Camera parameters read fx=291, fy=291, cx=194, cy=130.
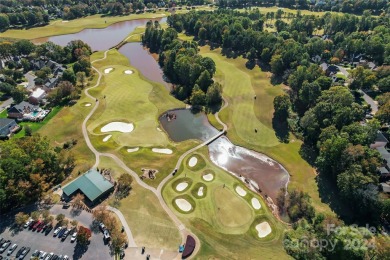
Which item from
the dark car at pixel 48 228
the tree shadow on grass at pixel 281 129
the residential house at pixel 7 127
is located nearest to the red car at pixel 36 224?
the dark car at pixel 48 228

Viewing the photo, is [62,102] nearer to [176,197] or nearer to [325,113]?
[176,197]

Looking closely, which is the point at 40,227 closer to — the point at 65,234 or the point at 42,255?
the point at 65,234

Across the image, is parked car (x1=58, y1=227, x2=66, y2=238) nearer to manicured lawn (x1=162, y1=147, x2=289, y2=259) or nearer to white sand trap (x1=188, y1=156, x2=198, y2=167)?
manicured lawn (x1=162, y1=147, x2=289, y2=259)

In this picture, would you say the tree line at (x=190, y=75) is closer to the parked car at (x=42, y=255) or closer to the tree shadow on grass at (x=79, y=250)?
the tree shadow on grass at (x=79, y=250)

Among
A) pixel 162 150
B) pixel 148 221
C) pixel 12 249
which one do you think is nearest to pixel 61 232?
pixel 12 249

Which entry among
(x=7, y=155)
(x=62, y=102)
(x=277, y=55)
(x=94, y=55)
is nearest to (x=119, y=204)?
(x=7, y=155)

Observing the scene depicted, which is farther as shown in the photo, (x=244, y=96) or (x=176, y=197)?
(x=244, y=96)

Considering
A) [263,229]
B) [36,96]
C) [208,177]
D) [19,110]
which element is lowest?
[263,229]

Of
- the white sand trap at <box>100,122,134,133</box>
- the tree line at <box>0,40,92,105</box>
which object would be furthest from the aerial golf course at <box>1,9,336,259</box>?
the tree line at <box>0,40,92,105</box>
